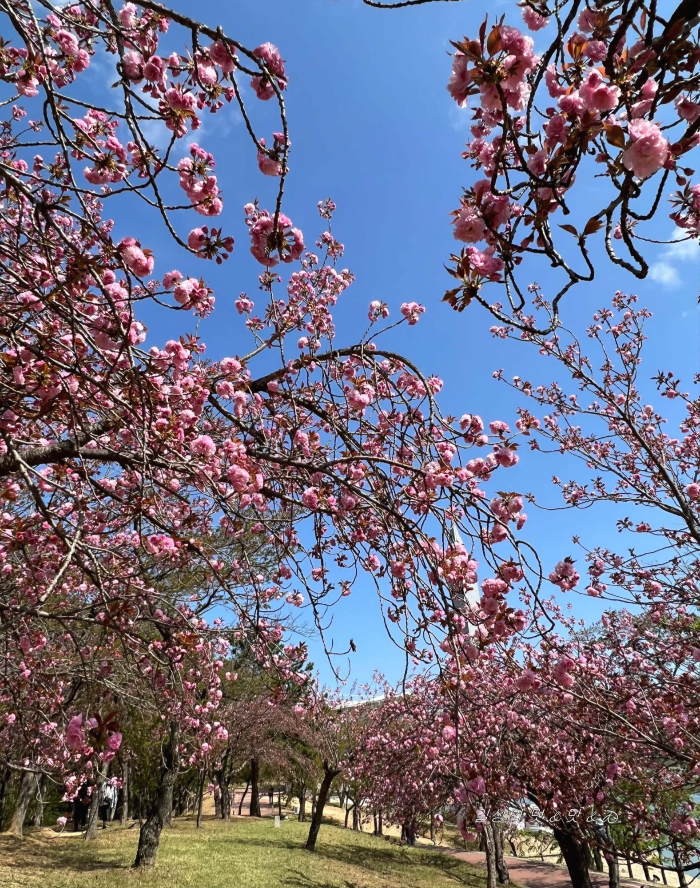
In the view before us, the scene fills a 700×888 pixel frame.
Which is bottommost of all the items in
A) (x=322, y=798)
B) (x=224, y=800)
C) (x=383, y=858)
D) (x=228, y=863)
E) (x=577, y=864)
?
(x=383, y=858)

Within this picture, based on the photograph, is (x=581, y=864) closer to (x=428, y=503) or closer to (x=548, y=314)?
(x=548, y=314)

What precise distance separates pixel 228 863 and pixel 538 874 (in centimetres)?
1001

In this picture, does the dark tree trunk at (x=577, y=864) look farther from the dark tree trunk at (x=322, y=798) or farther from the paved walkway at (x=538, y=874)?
the dark tree trunk at (x=322, y=798)

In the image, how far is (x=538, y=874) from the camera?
1559cm

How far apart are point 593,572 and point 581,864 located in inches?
340

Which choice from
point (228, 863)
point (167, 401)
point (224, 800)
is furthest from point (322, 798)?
point (167, 401)

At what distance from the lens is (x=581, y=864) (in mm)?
10828

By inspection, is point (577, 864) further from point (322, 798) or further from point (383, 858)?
point (383, 858)

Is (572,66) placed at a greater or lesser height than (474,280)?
greater

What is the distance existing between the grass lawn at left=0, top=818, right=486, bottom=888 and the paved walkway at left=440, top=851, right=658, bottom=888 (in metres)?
1.05

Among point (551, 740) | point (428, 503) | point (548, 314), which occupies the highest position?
point (548, 314)

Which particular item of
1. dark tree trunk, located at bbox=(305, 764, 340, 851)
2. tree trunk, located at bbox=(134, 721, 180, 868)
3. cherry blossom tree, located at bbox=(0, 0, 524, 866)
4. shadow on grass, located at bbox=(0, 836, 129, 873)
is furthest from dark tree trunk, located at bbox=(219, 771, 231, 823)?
Answer: cherry blossom tree, located at bbox=(0, 0, 524, 866)

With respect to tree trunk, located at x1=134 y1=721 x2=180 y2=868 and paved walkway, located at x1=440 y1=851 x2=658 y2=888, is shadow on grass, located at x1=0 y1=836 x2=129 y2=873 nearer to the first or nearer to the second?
tree trunk, located at x1=134 y1=721 x2=180 y2=868

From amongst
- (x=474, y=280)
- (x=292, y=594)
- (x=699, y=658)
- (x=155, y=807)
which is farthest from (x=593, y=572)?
(x=155, y=807)
